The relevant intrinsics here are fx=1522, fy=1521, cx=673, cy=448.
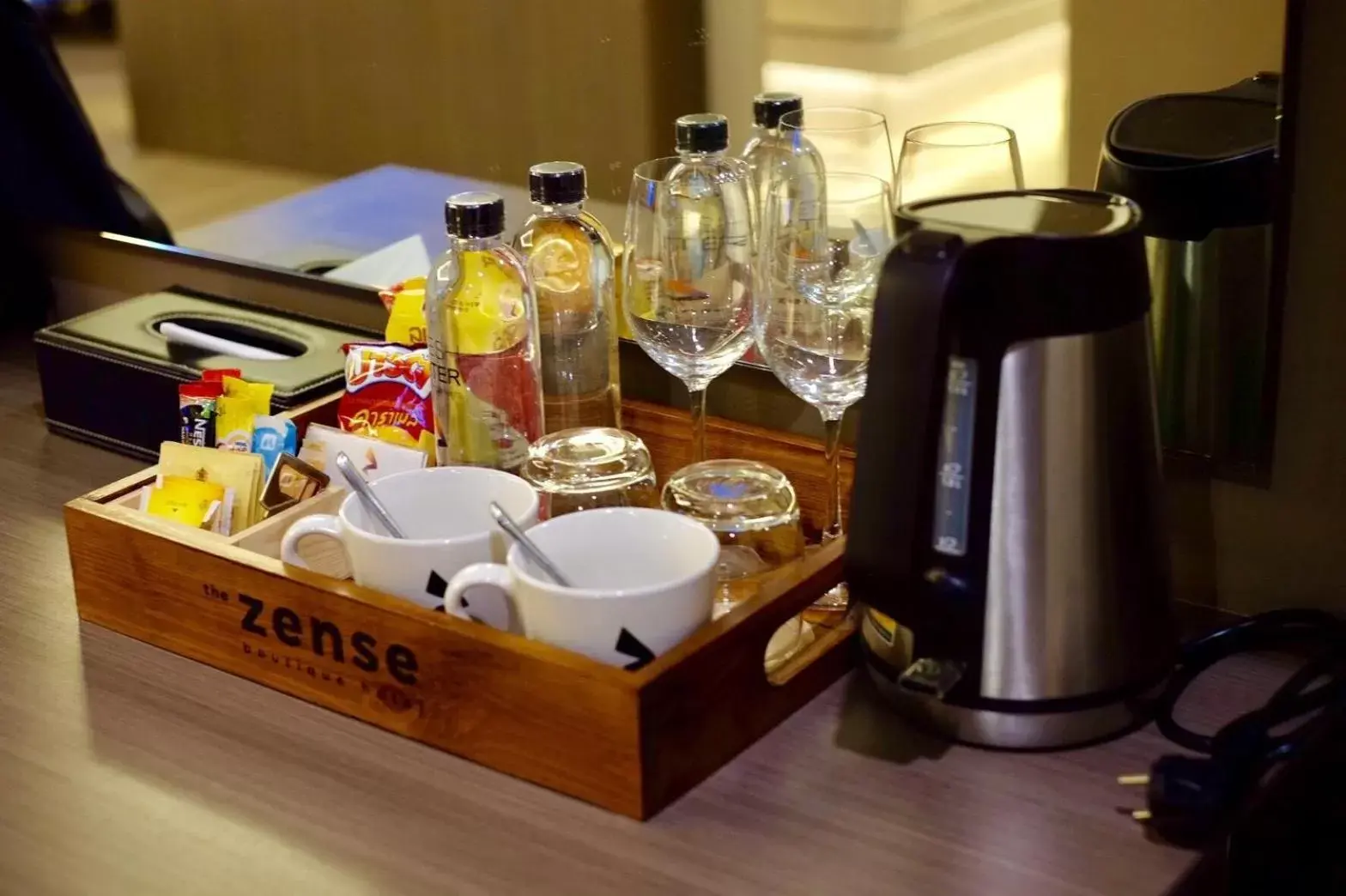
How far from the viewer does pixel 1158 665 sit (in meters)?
0.89

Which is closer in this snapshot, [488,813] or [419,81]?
[488,813]

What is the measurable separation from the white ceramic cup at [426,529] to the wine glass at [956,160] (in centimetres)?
34

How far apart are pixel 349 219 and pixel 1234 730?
954mm

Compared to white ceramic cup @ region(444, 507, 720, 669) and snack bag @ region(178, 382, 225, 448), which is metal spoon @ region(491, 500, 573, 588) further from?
snack bag @ region(178, 382, 225, 448)

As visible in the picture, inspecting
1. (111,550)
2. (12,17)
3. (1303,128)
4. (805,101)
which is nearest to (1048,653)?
(1303,128)

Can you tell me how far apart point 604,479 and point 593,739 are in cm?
25

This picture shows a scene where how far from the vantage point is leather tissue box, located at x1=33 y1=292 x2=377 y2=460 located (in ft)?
4.37

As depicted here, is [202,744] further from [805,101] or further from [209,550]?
[805,101]

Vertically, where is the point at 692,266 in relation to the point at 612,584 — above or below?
above

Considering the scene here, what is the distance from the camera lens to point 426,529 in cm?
101

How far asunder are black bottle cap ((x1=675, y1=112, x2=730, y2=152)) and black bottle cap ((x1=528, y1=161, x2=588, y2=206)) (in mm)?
78

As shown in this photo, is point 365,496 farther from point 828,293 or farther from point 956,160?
point 956,160

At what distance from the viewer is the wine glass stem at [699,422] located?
3.67ft

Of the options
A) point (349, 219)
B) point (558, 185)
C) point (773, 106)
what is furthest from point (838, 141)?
point (349, 219)
